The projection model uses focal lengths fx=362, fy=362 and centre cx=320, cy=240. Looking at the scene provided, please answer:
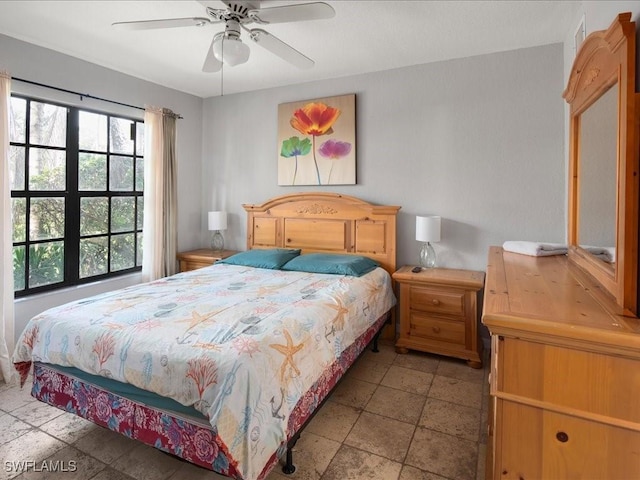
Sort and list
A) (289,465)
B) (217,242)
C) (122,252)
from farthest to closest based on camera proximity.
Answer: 1. (217,242)
2. (122,252)
3. (289,465)

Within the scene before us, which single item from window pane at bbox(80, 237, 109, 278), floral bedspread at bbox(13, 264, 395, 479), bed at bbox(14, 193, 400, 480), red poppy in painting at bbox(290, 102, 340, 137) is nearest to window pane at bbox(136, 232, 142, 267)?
window pane at bbox(80, 237, 109, 278)

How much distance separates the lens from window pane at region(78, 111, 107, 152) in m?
3.31

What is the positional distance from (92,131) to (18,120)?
22.7 inches

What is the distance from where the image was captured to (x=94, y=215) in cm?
348

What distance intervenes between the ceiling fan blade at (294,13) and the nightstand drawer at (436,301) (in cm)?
217

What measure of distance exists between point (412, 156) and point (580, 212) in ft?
5.86

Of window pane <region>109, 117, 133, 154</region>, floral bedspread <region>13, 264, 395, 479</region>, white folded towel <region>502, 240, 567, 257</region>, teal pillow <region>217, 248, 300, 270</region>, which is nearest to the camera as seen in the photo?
floral bedspread <region>13, 264, 395, 479</region>

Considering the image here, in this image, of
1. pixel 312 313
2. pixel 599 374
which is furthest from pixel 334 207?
pixel 599 374

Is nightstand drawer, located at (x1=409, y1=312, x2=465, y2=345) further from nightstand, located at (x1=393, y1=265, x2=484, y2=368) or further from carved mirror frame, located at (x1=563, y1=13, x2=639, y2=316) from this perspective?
carved mirror frame, located at (x1=563, y1=13, x2=639, y2=316)

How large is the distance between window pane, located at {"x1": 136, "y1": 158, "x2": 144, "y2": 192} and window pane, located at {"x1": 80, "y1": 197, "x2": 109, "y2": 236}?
38 cm

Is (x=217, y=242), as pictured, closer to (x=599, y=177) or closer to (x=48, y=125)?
(x=48, y=125)

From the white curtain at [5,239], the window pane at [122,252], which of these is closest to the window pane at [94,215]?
the window pane at [122,252]
